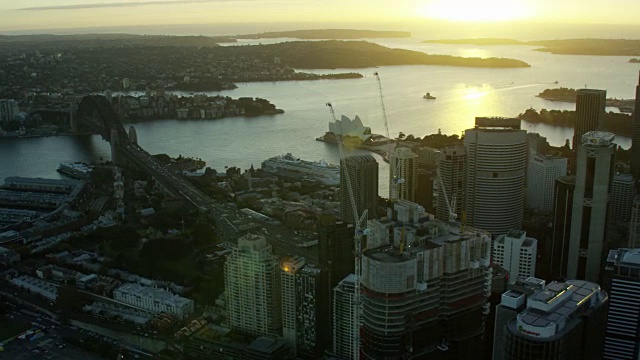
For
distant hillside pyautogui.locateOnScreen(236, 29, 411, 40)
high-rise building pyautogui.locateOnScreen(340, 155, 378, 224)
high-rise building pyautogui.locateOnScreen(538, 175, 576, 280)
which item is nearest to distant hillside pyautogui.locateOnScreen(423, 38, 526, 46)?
distant hillside pyautogui.locateOnScreen(236, 29, 411, 40)

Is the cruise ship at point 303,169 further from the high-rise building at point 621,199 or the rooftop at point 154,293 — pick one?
the rooftop at point 154,293

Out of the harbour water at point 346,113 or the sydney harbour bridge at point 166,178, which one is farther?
the harbour water at point 346,113

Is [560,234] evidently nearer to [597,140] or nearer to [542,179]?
[597,140]

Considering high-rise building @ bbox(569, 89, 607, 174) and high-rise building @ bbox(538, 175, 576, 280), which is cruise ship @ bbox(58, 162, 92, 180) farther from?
high-rise building @ bbox(569, 89, 607, 174)

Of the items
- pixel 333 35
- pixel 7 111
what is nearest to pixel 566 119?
pixel 7 111

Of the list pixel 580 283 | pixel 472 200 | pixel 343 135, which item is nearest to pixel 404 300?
pixel 580 283

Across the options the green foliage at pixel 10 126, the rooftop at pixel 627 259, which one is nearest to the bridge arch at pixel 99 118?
the green foliage at pixel 10 126

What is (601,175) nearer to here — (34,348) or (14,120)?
(34,348)

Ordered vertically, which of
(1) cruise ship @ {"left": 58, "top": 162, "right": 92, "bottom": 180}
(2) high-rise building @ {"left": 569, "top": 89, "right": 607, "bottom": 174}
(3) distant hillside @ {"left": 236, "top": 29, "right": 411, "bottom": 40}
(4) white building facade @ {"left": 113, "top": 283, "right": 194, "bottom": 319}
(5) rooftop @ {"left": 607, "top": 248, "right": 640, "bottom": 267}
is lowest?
(4) white building facade @ {"left": 113, "top": 283, "right": 194, "bottom": 319}
